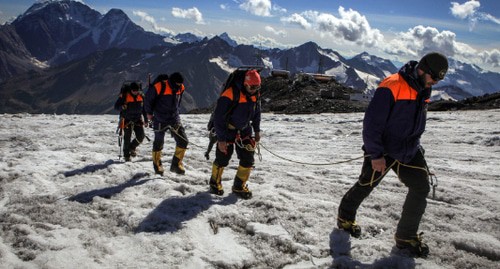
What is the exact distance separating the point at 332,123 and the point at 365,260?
51.3ft

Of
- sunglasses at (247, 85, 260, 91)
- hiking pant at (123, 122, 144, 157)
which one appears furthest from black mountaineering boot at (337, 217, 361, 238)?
hiking pant at (123, 122, 144, 157)

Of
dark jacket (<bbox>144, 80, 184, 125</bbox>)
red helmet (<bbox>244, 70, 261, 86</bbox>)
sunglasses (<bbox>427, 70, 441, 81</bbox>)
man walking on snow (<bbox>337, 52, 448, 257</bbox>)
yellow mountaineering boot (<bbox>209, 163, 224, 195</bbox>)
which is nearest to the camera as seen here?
sunglasses (<bbox>427, 70, 441, 81</bbox>)

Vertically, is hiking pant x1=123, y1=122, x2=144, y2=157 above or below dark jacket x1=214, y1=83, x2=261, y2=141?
below

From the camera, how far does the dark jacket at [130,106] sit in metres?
11.0

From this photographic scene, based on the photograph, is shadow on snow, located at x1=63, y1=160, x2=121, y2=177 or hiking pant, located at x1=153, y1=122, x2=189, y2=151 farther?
hiking pant, located at x1=153, y1=122, x2=189, y2=151

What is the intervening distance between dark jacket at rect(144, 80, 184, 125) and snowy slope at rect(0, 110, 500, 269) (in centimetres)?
156

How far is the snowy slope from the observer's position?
206 inches

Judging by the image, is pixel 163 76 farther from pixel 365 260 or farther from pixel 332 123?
pixel 332 123

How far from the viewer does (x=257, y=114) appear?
Result: 7.92 metres

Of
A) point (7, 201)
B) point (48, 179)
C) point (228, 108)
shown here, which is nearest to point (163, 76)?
point (228, 108)

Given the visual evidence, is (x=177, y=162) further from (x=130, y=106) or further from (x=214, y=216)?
(x=214, y=216)

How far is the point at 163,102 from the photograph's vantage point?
943cm

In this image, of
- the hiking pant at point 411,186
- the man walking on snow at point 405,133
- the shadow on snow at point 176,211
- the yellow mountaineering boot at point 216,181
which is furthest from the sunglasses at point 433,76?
the yellow mountaineering boot at point 216,181

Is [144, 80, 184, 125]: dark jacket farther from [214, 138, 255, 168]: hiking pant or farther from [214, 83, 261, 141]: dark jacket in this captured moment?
[214, 83, 261, 141]: dark jacket
